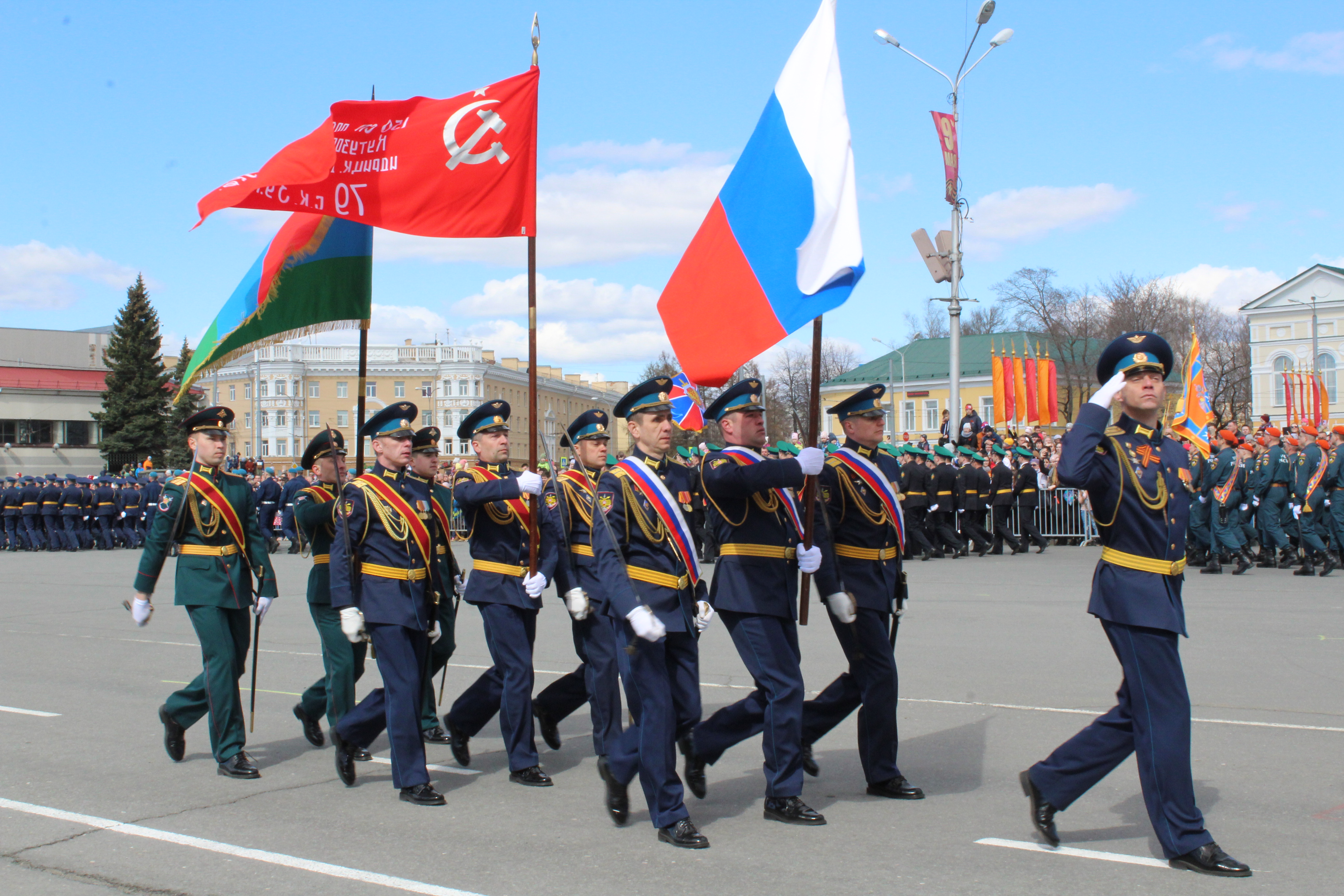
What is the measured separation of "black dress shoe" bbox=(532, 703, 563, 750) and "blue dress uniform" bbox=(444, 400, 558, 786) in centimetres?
27

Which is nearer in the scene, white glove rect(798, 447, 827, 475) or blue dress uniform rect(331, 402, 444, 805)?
white glove rect(798, 447, 827, 475)

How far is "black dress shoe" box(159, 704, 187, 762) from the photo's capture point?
6.86m

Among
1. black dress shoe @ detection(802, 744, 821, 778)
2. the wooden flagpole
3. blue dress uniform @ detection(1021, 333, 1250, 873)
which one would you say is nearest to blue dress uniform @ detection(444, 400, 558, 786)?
black dress shoe @ detection(802, 744, 821, 778)

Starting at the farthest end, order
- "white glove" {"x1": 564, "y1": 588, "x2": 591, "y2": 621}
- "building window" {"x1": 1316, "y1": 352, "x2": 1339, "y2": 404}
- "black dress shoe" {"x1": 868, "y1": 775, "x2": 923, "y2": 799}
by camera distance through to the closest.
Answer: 1. "building window" {"x1": 1316, "y1": 352, "x2": 1339, "y2": 404}
2. "white glove" {"x1": 564, "y1": 588, "x2": 591, "y2": 621}
3. "black dress shoe" {"x1": 868, "y1": 775, "x2": 923, "y2": 799}

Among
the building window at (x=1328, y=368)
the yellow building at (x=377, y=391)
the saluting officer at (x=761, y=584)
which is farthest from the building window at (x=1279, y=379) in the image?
the saluting officer at (x=761, y=584)

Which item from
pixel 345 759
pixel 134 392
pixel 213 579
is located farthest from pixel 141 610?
pixel 134 392

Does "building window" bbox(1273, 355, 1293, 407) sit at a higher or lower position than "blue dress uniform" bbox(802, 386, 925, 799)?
higher

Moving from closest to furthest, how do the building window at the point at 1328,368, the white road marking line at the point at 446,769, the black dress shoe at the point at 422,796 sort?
the black dress shoe at the point at 422,796
the white road marking line at the point at 446,769
the building window at the point at 1328,368

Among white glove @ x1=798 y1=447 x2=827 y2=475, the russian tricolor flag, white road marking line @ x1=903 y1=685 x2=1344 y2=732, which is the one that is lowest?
white road marking line @ x1=903 y1=685 x2=1344 y2=732

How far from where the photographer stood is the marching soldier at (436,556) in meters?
6.63

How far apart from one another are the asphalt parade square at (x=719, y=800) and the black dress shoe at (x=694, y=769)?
8 cm

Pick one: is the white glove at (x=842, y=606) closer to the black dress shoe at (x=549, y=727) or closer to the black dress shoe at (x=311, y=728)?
the black dress shoe at (x=549, y=727)

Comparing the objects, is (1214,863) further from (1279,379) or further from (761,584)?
(1279,379)

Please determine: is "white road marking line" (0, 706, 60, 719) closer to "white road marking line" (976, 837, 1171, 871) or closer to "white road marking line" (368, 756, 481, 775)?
"white road marking line" (368, 756, 481, 775)
